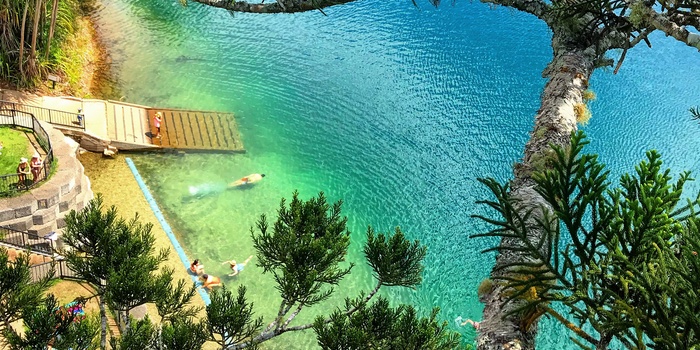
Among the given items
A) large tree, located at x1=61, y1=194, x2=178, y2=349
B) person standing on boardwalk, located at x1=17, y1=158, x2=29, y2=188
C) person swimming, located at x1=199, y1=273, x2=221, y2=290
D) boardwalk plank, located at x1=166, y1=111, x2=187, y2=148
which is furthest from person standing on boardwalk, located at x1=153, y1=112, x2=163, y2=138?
large tree, located at x1=61, y1=194, x2=178, y2=349

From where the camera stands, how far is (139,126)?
61.8 ft

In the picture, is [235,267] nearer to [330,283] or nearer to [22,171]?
[22,171]

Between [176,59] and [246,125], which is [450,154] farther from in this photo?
[176,59]

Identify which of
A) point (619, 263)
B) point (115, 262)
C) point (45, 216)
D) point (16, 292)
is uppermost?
point (619, 263)

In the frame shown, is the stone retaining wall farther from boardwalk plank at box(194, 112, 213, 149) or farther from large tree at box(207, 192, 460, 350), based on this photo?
large tree at box(207, 192, 460, 350)

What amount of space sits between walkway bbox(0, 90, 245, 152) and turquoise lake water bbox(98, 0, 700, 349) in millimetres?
442

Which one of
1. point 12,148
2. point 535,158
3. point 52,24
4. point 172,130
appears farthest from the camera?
point 172,130

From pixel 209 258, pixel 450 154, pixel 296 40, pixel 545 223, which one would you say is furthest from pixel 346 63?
pixel 545 223

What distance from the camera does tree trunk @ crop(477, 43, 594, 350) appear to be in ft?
12.7

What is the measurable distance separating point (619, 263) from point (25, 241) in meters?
12.5

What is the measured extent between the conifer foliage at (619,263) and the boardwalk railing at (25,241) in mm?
10946

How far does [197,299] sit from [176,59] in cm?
1008

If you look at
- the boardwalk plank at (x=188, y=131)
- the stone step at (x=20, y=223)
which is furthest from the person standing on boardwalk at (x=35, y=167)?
the boardwalk plank at (x=188, y=131)

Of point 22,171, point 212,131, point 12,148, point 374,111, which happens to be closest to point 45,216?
point 22,171
